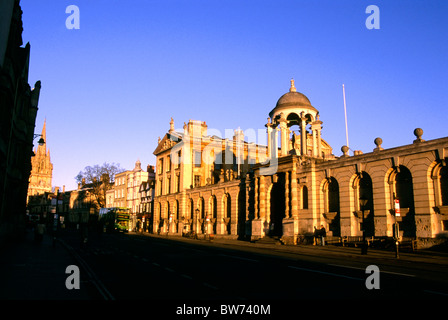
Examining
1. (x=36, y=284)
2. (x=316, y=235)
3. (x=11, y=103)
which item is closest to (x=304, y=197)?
(x=316, y=235)

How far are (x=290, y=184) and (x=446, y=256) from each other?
46.1 feet

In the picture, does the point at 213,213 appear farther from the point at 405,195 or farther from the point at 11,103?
the point at 11,103

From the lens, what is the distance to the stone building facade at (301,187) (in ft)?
70.7

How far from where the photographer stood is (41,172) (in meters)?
140

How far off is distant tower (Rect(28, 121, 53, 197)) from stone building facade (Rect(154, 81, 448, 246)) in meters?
100.0

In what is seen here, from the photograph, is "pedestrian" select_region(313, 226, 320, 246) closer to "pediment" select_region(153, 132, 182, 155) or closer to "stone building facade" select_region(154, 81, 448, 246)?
"stone building facade" select_region(154, 81, 448, 246)

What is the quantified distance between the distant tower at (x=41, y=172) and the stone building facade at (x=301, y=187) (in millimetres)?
99982

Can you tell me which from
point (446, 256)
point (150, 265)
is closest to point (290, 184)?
point (446, 256)

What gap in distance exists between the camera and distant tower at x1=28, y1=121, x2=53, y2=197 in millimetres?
136500

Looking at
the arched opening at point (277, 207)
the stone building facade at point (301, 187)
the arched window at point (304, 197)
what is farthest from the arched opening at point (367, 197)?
the arched opening at point (277, 207)

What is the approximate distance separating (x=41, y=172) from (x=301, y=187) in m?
137

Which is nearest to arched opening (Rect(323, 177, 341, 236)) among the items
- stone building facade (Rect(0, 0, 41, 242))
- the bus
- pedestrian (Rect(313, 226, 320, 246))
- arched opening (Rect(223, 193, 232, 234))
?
pedestrian (Rect(313, 226, 320, 246))
